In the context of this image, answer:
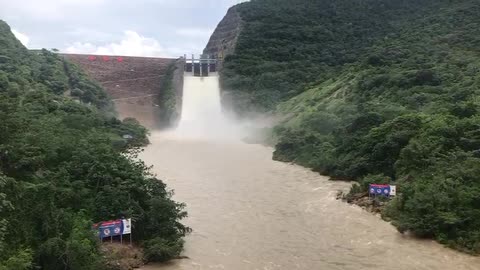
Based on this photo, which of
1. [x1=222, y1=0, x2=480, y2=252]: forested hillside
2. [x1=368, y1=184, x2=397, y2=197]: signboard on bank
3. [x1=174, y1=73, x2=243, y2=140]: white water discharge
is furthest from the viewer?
[x1=174, y1=73, x2=243, y2=140]: white water discharge

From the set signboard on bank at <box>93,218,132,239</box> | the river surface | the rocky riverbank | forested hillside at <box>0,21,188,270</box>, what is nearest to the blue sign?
the rocky riverbank

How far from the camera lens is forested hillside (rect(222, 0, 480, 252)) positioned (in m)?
20.3

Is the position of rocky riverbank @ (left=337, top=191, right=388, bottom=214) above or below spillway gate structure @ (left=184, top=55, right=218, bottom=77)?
below

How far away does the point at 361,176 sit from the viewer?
27.5 meters

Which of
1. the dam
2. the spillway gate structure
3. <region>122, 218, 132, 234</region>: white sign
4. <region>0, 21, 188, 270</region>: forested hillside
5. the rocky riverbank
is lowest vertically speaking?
the dam

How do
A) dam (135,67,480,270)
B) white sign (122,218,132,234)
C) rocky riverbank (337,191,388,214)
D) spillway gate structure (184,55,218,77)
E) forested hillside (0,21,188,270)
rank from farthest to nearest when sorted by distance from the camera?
spillway gate structure (184,55,218,77), rocky riverbank (337,191,388,214), dam (135,67,480,270), white sign (122,218,132,234), forested hillside (0,21,188,270)

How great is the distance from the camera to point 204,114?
5506 cm

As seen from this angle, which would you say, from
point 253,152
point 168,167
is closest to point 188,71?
point 253,152

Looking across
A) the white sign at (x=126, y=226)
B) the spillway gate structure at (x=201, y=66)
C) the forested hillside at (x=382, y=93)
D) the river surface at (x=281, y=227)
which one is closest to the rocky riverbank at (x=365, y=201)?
the river surface at (x=281, y=227)

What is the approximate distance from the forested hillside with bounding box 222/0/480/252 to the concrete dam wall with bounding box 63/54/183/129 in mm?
8345

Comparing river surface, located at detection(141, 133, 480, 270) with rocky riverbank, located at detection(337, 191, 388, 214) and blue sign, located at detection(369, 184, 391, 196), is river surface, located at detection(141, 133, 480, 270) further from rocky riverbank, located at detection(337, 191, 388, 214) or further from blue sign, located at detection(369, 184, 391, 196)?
blue sign, located at detection(369, 184, 391, 196)

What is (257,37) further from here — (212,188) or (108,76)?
(212,188)

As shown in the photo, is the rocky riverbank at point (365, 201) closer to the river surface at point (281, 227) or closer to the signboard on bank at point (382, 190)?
the signboard on bank at point (382, 190)

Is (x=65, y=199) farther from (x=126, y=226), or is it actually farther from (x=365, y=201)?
(x=365, y=201)
